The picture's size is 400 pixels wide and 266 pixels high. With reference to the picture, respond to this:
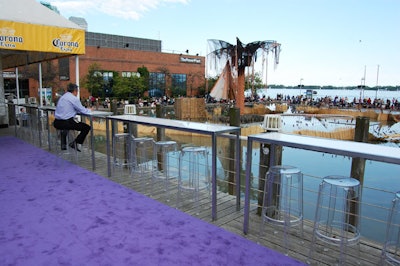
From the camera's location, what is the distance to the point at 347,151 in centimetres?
239

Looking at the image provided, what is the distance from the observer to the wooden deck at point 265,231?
2863mm

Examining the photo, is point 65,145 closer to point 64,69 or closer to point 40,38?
point 40,38

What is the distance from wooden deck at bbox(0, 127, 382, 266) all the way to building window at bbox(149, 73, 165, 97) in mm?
38810

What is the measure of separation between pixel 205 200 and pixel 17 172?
3634 mm

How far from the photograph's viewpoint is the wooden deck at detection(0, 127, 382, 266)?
9.39ft

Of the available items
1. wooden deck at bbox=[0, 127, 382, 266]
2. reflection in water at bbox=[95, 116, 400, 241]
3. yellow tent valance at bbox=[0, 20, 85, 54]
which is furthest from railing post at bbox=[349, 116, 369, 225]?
yellow tent valance at bbox=[0, 20, 85, 54]

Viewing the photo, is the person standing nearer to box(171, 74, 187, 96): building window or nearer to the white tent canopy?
the white tent canopy

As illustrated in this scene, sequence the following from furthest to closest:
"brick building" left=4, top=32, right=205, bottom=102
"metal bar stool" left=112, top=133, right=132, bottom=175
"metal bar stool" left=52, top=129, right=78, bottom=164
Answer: "brick building" left=4, top=32, right=205, bottom=102 < "metal bar stool" left=52, top=129, right=78, bottom=164 < "metal bar stool" left=112, top=133, right=132, bottom=175

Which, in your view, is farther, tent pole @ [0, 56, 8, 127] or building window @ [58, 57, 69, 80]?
building window @ [58, 57, 69, 80]

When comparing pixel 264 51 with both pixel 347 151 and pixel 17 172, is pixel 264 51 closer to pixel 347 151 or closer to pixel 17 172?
pixel 17 172

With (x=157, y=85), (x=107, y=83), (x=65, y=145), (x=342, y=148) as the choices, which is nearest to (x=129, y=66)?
(x=157, y=85)

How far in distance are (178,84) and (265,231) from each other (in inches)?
1762

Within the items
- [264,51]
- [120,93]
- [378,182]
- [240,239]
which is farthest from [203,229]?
[120,93]

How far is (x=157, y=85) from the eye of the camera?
4353 cm
